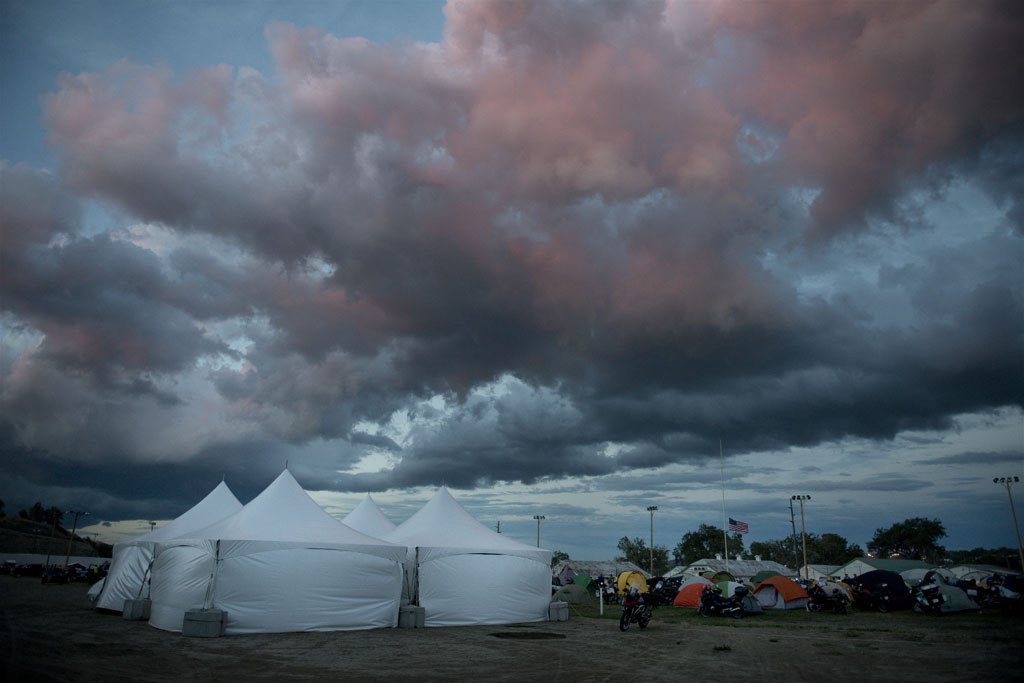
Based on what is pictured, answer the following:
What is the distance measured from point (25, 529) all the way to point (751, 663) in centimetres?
15849

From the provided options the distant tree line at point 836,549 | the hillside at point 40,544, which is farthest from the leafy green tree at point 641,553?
the hillside at point 40,544

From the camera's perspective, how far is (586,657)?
1229cm

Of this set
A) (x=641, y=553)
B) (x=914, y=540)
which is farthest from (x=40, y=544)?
(x=914, y=540)

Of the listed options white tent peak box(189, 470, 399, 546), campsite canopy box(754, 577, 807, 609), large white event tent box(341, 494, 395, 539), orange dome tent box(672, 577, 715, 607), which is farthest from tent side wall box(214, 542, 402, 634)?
campsite canopy box(754, 577, 807, 609)

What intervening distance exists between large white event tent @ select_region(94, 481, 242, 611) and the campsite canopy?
80.4ft

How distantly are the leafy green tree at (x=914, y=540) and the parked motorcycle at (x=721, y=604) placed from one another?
9009cm

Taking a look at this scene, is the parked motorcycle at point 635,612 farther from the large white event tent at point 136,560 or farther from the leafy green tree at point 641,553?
the leafy green tree at point 641,553

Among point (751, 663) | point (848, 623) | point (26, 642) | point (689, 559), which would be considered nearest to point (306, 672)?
point (26, 642)

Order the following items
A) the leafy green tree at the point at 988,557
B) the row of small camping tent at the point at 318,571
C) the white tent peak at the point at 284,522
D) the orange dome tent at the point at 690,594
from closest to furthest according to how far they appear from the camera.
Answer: the row of small camping tent at the point at 318,571
the white tent peak at the point at 284,522
the orange dome tent at the point at 690,594
the leafy green tree at the point at 988,557

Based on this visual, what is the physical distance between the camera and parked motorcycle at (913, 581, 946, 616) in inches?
910

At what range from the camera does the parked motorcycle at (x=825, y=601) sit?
26125mm

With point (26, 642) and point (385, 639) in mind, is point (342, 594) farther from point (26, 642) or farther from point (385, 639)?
point (26, 642)

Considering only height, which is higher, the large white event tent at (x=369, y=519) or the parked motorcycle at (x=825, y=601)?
the large white event tent at (x=369, y=519)

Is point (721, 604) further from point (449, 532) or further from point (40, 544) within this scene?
point (40, 544)
